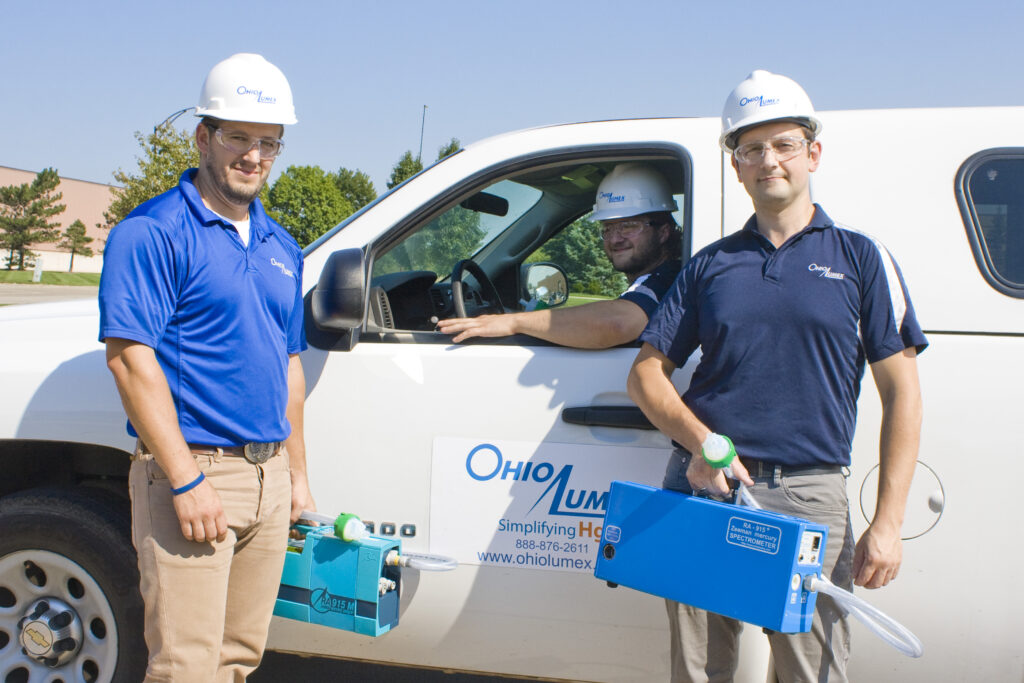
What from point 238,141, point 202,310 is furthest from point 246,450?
point 238,141

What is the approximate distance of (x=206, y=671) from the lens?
2164 millimetres

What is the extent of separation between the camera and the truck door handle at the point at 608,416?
2455mm

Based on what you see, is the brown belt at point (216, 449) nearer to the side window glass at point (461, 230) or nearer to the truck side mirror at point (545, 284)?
the side window glass at point (461, 230)

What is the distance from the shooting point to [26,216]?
5647 centimetres

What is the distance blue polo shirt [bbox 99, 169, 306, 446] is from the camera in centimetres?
198

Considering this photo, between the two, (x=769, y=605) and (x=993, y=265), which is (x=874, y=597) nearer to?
(x=769, y=605)

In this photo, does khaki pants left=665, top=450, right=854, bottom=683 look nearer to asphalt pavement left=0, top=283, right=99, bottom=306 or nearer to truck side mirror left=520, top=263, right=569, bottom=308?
truck side mirror left=520, top=263, right=569, bottom=308

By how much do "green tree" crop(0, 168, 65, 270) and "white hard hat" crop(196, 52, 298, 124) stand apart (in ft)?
194

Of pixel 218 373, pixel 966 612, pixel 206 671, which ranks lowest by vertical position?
pixel 206 671

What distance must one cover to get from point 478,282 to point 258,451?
4.40ft

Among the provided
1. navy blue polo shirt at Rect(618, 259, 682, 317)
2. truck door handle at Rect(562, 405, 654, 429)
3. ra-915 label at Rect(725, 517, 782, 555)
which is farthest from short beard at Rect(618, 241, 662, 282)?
ra-915 label at Rect(725, 517, 782, 555)

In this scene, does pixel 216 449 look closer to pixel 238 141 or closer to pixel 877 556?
pixel 238 141

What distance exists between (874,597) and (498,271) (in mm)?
1940

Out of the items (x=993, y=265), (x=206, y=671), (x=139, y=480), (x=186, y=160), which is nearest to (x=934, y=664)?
(x=993, y=265)
